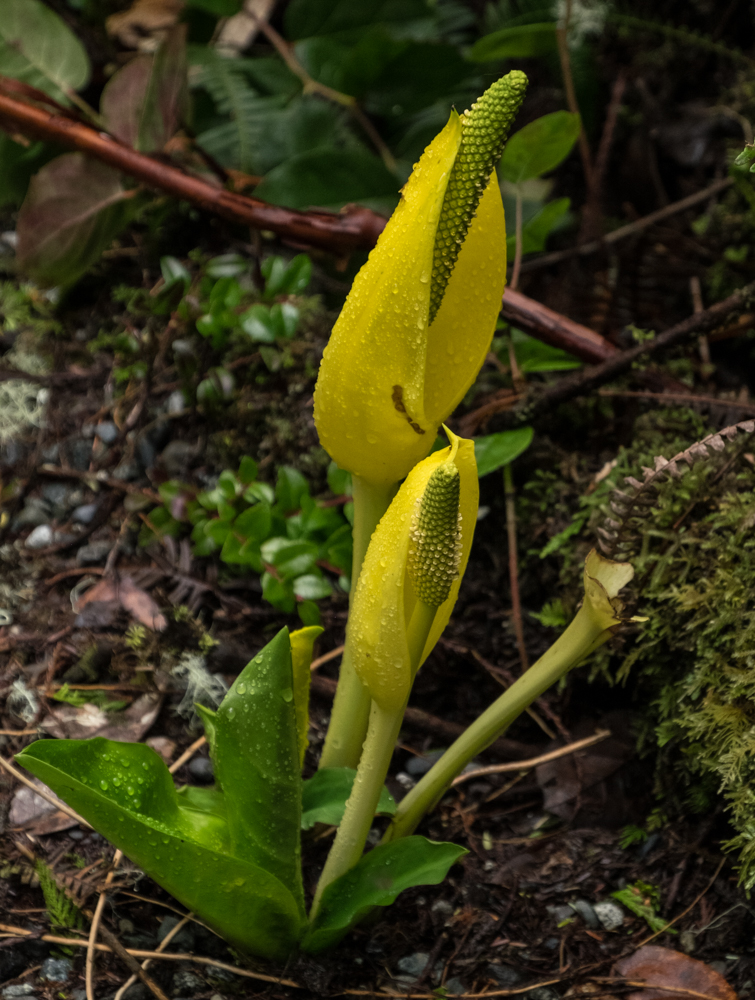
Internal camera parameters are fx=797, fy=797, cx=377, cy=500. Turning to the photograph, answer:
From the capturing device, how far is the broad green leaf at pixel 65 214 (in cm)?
141

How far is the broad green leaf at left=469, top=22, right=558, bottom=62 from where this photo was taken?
4.47ft

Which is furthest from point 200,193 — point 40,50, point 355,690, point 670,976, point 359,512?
point 670,976

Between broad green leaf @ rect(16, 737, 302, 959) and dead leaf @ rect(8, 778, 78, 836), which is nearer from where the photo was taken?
broad green leaf @ rect(16, 737, 302, 959)

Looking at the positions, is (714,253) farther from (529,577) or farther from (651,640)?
(651,640)

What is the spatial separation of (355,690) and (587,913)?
1.25ft

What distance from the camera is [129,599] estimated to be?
120cm

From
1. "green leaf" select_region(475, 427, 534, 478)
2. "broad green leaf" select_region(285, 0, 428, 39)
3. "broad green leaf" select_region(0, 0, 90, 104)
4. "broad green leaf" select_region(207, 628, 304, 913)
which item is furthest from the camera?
"broad green leaf" select_region(285, 0, 428, 39)

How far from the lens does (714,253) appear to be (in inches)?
59.9

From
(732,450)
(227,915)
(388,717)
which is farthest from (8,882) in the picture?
(732,450)

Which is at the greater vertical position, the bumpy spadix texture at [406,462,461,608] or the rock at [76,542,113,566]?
the bumpy spadix texture at [406,462,461,608]

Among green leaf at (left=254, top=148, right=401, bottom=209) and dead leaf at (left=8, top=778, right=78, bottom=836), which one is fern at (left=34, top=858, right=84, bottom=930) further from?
green leaf at (left=254, top=148, right=401, bottom=209)

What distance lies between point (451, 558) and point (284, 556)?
0.56 metres

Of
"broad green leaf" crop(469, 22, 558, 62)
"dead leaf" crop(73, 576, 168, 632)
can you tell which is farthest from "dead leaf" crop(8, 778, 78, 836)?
"broad green leaf" crop(469, 22, 558, 62)

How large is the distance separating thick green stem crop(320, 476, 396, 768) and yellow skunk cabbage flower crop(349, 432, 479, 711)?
10 cm
